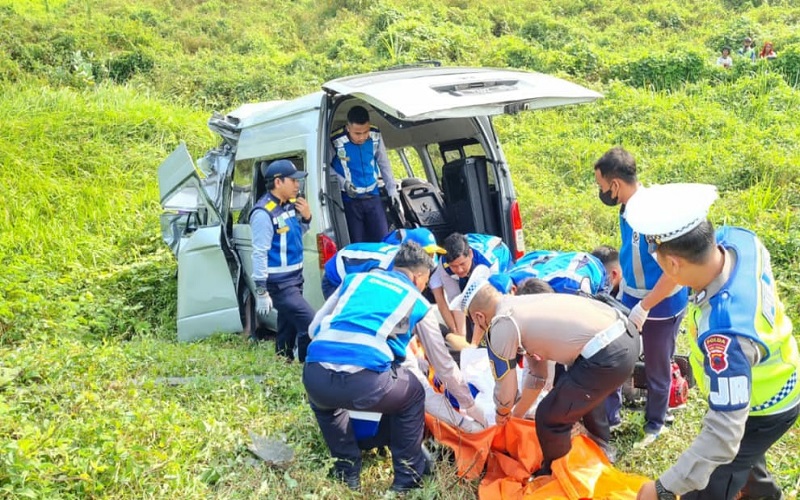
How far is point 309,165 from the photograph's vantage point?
4410 millimetres

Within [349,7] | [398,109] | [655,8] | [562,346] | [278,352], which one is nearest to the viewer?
[562,346]

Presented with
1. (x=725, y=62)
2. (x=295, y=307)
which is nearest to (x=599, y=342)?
(x=295, y=307)

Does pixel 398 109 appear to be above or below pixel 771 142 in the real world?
above

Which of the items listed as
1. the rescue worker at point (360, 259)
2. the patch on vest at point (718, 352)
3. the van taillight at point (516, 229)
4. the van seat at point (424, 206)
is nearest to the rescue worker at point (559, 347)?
the patch on vest at point (718, 352)

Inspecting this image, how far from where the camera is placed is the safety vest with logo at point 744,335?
6.70ft

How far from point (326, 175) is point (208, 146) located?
628 centimetres

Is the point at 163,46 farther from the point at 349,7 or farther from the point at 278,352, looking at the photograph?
the point at 278,352

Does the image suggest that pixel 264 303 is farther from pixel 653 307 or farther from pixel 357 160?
pixel 653 307

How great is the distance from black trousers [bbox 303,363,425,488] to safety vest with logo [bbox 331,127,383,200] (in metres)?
2.13

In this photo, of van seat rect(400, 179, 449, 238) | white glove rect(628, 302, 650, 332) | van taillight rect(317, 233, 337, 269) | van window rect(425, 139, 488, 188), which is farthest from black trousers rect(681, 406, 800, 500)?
van seat rect(400, 179, 449, 238)

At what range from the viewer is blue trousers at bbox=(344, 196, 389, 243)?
5.10m

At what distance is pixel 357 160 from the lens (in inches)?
197

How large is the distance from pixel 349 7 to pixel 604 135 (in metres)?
11.2

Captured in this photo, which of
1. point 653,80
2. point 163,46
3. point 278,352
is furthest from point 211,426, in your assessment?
point 163,46
